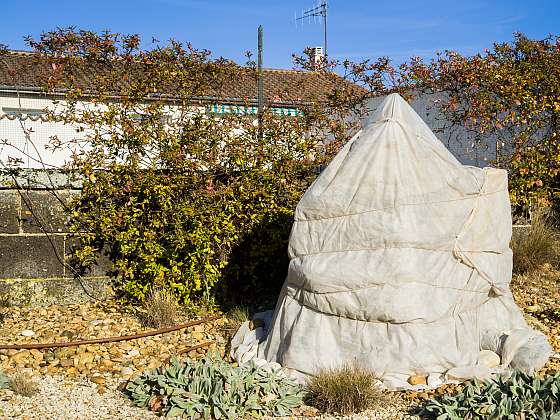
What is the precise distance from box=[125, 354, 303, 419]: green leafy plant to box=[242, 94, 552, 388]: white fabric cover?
1.86 ft

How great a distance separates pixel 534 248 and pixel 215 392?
16.1 ft

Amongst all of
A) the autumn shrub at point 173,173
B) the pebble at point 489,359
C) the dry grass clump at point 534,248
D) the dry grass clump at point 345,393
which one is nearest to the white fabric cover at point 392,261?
the pebble at point 489,359

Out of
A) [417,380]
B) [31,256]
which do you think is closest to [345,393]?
[417,380]

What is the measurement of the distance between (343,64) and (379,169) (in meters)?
3.49

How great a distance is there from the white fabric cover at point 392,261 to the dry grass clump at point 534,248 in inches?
94.4

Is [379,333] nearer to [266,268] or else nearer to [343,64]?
[266,268]

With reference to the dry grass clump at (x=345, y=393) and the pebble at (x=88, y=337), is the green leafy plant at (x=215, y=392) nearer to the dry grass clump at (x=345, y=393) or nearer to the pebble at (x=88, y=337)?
the dry grass clump at (x=345, y=393)

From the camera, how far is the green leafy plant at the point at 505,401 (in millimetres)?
4172

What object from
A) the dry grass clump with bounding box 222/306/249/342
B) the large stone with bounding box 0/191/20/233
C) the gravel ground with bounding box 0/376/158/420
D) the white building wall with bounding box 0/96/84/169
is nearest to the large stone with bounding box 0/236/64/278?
the large stone with bounding box 0/191/20/233

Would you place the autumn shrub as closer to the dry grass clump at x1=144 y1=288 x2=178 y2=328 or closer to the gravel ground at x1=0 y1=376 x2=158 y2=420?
the dry grass clump at x1=144 y1=288 x2=178 y2=328

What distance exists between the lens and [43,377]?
5.63 m

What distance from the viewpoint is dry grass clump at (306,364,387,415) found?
4676mm

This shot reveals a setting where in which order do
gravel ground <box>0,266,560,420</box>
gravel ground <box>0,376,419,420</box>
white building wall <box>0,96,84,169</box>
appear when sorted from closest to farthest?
gravel ground <box>0,376,419,420</box>
gravel ground <box>0,266,560,420</box>
white building wall <box>0,96,84,169</box>

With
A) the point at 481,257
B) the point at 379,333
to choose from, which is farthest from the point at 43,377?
the point at 481,257
